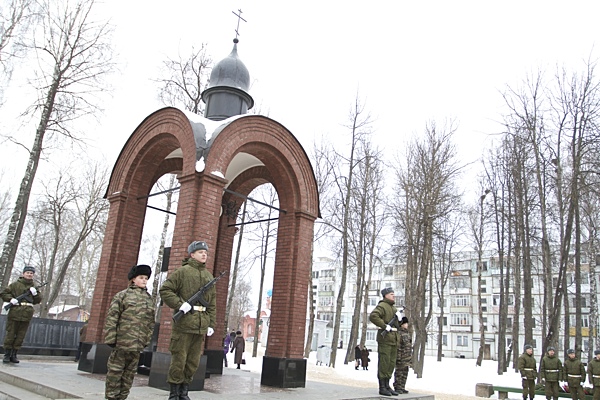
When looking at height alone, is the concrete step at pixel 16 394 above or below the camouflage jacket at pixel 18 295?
below

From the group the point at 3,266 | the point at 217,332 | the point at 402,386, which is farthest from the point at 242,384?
the point at 3,266

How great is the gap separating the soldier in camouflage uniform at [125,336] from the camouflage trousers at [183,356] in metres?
0.35

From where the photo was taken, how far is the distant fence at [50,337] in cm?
1232

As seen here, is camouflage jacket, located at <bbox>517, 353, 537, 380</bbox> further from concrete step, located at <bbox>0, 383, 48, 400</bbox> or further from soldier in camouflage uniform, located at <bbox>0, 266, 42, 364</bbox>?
soldier in camouflage uniform, located at <bbox>0, 266, 42, 364</bbox>

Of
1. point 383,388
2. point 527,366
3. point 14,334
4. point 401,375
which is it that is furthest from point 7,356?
point 527,366

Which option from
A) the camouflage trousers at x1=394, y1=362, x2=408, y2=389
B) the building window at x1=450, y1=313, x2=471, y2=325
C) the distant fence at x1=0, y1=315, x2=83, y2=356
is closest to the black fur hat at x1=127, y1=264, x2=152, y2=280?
the camouflage trousers at x1=394, y1=362, x2=408, y2=389

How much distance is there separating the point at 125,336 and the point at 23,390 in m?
2.53

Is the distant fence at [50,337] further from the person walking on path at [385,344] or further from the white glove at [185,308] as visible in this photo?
the person walking on path at [385,344]

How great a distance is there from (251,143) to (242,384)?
4576 mm

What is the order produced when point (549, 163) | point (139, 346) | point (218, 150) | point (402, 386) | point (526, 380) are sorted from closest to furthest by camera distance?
point (139, 346) < point (218, 150) < point (402, 386) < point (526, 380) < point (549, 163)

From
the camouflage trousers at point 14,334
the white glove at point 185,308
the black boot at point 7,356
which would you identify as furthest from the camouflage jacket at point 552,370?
the black boot at point 7,356

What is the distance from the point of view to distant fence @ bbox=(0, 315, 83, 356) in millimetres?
12320

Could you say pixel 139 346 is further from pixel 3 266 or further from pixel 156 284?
pixel 156 284

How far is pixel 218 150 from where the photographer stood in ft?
26.5
